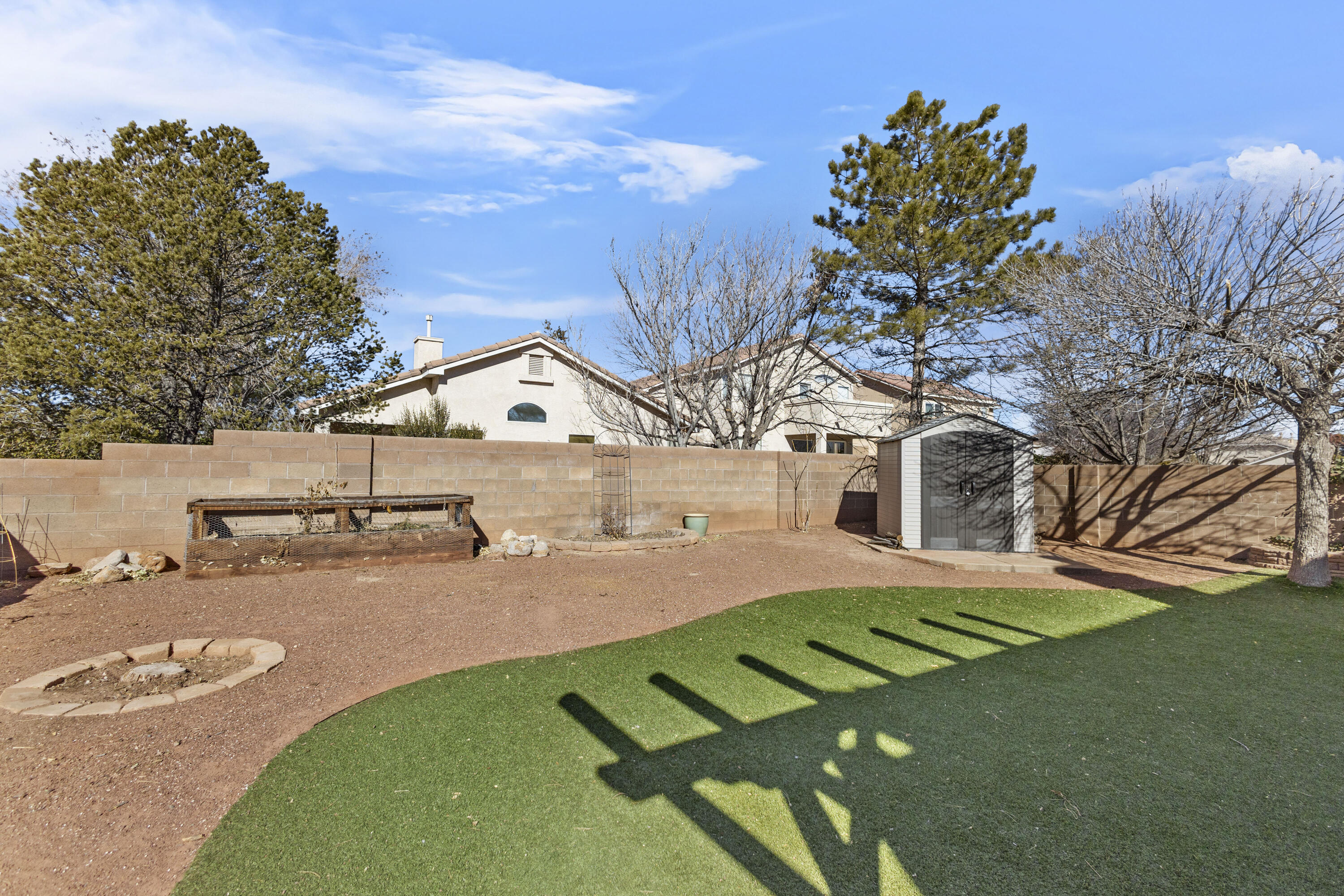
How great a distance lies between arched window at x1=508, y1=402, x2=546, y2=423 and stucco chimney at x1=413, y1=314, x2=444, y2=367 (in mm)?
2961

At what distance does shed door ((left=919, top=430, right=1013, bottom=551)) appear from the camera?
31.7 ft

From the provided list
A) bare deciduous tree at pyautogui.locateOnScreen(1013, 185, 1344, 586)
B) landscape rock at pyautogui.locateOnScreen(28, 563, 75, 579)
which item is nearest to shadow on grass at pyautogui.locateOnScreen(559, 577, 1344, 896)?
bare deciduous tree at pyautogui.locateOnScreen(1013, 185, 1344, 586)

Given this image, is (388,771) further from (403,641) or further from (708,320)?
(708,320)

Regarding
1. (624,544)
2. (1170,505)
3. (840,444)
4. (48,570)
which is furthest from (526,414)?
(1170,505)

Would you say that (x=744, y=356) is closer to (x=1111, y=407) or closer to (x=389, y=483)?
(x=1111, y=407)

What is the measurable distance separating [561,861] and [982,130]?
1747 cm

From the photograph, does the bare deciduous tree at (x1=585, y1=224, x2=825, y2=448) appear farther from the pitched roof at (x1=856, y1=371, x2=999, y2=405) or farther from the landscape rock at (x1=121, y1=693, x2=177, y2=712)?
the landscape rock at (x1=121, y1=693, x2=177, y2=712)

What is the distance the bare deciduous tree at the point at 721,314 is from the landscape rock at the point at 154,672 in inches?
444

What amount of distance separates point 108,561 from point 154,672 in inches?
148

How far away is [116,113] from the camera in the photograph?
8648 mm

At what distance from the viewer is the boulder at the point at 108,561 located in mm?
6441

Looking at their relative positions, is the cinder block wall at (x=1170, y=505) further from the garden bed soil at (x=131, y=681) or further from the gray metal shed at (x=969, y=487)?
the garden bed soil at (x=131, y=681)

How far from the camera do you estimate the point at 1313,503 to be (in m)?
7.32

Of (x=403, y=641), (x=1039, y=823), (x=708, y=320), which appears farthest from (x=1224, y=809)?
(x=708, y=320)
